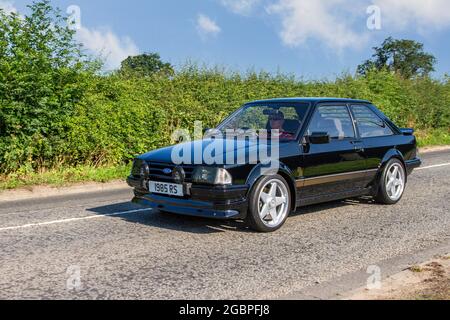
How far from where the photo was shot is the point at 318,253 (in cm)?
599

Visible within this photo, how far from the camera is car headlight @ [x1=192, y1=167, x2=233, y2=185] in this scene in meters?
6.38

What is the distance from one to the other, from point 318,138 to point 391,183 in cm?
219

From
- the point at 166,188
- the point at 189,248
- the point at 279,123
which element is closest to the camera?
the point at 189,248

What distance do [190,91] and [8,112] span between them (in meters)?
6.33

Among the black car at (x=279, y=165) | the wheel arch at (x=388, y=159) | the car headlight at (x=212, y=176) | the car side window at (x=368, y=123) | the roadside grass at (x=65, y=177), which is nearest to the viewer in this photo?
the car headlight at (x=212, y=176)

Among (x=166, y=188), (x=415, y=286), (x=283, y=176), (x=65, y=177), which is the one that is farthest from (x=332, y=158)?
(x=65, y=177)

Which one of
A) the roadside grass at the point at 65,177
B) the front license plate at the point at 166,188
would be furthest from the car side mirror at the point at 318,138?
the roadside grass at the point at 65,177

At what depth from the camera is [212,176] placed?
6.41 metres

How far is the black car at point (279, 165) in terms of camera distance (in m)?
6.52

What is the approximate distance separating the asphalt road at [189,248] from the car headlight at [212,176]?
2.28ft

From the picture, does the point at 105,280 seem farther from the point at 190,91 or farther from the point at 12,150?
the point at 190,91

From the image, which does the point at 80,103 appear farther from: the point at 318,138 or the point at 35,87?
the point at 318,138

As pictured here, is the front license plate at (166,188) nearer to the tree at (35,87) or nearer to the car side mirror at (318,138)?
the car side mirror at (318,138)
